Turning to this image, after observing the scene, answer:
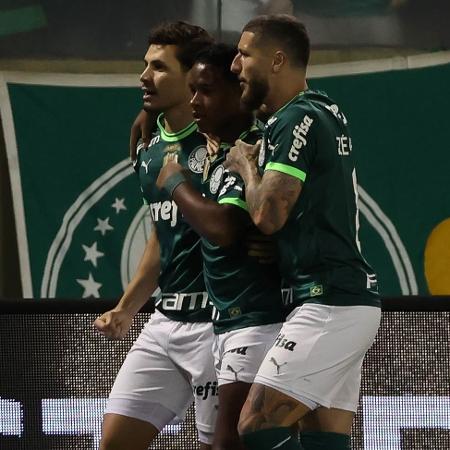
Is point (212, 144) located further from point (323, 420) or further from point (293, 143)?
point (323, 420)

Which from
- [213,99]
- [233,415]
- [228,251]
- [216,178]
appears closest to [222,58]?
[213,99]

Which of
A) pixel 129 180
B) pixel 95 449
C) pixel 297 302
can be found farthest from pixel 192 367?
pixel 129 180

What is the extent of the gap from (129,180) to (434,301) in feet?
5.72

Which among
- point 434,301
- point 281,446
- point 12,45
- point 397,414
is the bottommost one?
point 281,446

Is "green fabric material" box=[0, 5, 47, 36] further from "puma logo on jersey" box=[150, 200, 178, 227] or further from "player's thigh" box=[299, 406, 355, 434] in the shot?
"player's thigh" box=[299, 406, 355, 434]

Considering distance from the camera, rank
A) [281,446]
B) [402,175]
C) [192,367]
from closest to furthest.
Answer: [281,446] < [192,367] < [402,175]

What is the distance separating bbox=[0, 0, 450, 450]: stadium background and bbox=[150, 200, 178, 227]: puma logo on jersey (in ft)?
5.83

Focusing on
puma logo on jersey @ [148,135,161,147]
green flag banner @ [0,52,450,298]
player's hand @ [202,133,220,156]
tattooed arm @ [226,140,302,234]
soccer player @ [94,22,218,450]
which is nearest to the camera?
tattooed arm @ [226,140,302,234]

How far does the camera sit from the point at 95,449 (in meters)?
5.27

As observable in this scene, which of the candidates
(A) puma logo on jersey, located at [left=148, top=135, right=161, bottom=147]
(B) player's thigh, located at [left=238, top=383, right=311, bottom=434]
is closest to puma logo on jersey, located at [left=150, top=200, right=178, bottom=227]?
(A) puma logo on jersey, located at [left=148, top=135, right=161, bottom=147]

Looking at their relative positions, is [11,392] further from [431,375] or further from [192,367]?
[431,375]

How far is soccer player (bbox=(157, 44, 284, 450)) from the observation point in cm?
405

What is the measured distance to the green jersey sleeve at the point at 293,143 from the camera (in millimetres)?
3828

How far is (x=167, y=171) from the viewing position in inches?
166
